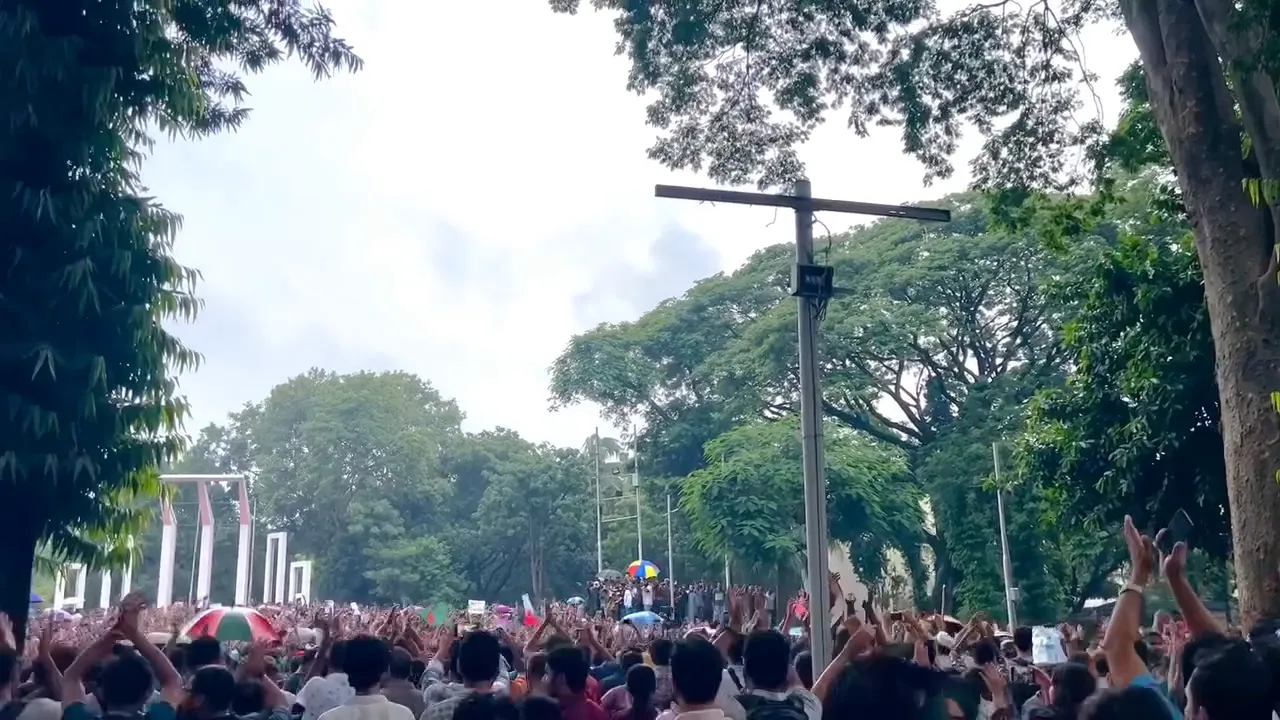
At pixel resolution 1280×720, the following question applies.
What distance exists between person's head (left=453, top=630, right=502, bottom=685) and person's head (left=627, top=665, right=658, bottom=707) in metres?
0.66

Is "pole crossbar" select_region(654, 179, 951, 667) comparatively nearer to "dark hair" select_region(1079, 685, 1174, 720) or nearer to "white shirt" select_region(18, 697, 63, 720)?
"dark hair" select_region(1079, 685, 1174, 720)

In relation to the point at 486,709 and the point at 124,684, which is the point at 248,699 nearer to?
the point at 124,684

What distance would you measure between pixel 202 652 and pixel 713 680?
139 inches

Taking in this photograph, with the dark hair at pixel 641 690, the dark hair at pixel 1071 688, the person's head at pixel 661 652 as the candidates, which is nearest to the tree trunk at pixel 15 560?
the person's head at pixel 661 652

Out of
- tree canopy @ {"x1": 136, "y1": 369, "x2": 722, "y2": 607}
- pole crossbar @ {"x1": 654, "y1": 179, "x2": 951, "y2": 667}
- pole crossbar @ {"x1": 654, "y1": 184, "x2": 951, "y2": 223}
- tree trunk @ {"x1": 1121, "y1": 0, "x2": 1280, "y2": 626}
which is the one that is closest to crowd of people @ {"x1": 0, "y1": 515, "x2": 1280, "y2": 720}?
pole crossbar @ {"x1": 654, "y1": 179, "x2": 951, "y2": 667}

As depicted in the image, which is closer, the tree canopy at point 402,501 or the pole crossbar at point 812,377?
the pole crossbar at point 812,377

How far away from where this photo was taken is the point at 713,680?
4445mm

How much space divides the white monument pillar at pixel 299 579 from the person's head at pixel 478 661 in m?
41.2

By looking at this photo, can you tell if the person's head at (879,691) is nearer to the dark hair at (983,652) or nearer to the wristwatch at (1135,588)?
the wristwatch at (1135,588)

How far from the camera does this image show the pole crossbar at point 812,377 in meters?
7.28

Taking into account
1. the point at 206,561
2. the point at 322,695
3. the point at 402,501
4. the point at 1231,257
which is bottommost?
the point at 322,695

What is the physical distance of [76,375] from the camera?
11500 mm

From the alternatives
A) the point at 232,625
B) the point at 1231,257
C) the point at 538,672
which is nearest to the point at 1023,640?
the point at 1231,257

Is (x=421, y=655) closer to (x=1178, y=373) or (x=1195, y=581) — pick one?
(x=1178, y=373)
